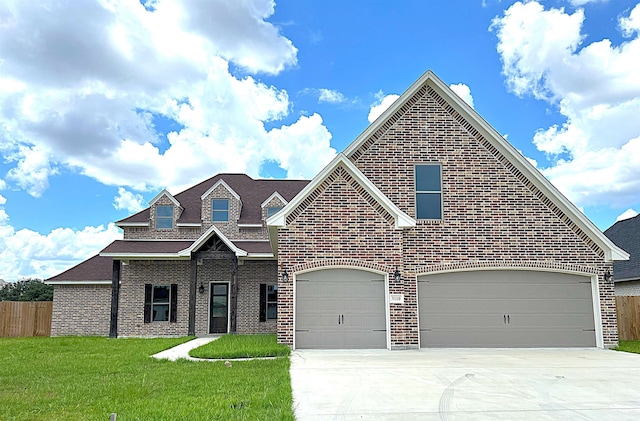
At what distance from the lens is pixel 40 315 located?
22719 mm

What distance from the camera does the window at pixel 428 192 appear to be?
14867 mm

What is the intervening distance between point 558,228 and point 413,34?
7.43 meters

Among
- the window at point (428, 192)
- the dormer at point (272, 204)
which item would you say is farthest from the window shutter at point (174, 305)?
the window at point (428, 192)

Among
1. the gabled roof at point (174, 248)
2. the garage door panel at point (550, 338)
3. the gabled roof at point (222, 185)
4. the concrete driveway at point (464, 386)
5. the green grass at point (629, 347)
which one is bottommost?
the green grass at point (629, 347)

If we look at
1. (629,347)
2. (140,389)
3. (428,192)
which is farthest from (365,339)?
(629,347)

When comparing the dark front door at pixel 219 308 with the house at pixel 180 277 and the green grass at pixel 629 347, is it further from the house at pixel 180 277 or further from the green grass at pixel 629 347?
the green grass at pixel 629 347

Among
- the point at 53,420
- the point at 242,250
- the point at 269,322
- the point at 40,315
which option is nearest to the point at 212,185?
the point at 242,250

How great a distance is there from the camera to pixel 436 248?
1451 cm

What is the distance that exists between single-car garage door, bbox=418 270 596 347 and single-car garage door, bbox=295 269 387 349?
145 centimetres

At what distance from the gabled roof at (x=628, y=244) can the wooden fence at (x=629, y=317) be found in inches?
213

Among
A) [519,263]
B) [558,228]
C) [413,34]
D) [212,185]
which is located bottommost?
[519,263]

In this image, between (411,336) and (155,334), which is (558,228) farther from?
(155,334)

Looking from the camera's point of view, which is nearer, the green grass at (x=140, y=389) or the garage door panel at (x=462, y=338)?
the green grass at (x=140, y=389)

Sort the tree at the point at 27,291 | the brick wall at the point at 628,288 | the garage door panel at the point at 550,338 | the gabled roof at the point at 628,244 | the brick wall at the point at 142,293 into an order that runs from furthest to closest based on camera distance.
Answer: the tree at the point at 27,291
the gabled roof at the point at 628,244
the brick wall at the point at 628,288
the brick wall at the point at 142,293
the garage door panel at the point at 550,338
